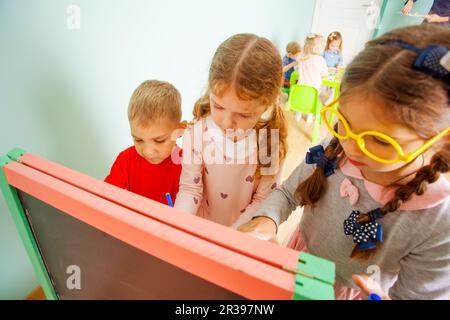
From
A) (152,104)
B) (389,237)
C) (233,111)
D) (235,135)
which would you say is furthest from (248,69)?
(389,237)

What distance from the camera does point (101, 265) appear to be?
1.59 ft

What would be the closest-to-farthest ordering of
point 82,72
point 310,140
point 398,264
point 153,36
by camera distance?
point 398,264
point 82,72
point 153,36
point 310,140

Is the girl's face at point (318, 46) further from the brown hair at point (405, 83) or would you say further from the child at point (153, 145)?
the brown hair at point (405, 83)

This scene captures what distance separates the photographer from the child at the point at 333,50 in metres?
3.76

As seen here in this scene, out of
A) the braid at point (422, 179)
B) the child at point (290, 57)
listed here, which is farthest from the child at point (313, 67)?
the braid at point (422, 179)

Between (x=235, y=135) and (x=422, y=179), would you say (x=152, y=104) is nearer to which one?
(x=235, y=135)

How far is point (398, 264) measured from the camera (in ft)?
2.22

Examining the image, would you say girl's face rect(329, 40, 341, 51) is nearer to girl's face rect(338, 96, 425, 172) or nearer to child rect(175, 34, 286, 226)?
child rect(175, 34, 286, 226)

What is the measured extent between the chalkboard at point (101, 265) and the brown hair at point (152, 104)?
0.45 metres

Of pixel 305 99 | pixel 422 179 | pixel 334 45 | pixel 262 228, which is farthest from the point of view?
pixel 334 45

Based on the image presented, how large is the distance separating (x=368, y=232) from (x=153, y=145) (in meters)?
0.67
